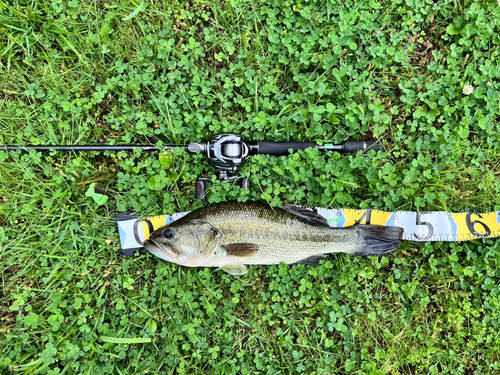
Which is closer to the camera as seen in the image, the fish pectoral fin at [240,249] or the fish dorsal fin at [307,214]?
the fish pectoral fin at [240,249]

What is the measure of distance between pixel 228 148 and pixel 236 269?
4.39ft

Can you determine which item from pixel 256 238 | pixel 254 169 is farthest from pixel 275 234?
pixel 254 169

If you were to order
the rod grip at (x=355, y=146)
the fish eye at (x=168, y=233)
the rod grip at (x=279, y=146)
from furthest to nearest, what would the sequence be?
the rod grip at (x=355, y=146), the rod grip at (x=279, y=146), the fish eye at (x=168, y=233)

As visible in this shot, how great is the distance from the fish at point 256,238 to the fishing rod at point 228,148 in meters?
0.33

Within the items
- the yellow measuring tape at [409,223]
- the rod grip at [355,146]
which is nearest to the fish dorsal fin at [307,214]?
the yellow measuring tape at [409,223]

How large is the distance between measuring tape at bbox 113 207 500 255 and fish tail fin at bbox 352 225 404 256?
0.16 metres

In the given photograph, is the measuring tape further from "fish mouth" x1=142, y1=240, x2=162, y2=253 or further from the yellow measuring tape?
"fish mouth" x1=142, y1=240, x2=162, y2=253

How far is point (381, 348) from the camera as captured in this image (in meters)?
3.45

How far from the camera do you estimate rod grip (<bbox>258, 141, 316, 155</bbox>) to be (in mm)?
3268

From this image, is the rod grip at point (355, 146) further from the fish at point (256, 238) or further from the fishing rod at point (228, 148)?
the fish at point (256, 238)

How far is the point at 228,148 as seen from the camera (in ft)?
10.1

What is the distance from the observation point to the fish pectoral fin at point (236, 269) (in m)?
3.32

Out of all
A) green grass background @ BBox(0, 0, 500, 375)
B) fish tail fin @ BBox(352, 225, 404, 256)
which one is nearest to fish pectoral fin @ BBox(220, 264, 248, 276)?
green grass background @ BBox(0, 0, 500, 375)

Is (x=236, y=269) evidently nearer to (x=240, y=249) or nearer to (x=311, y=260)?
(x=240, y=249)
